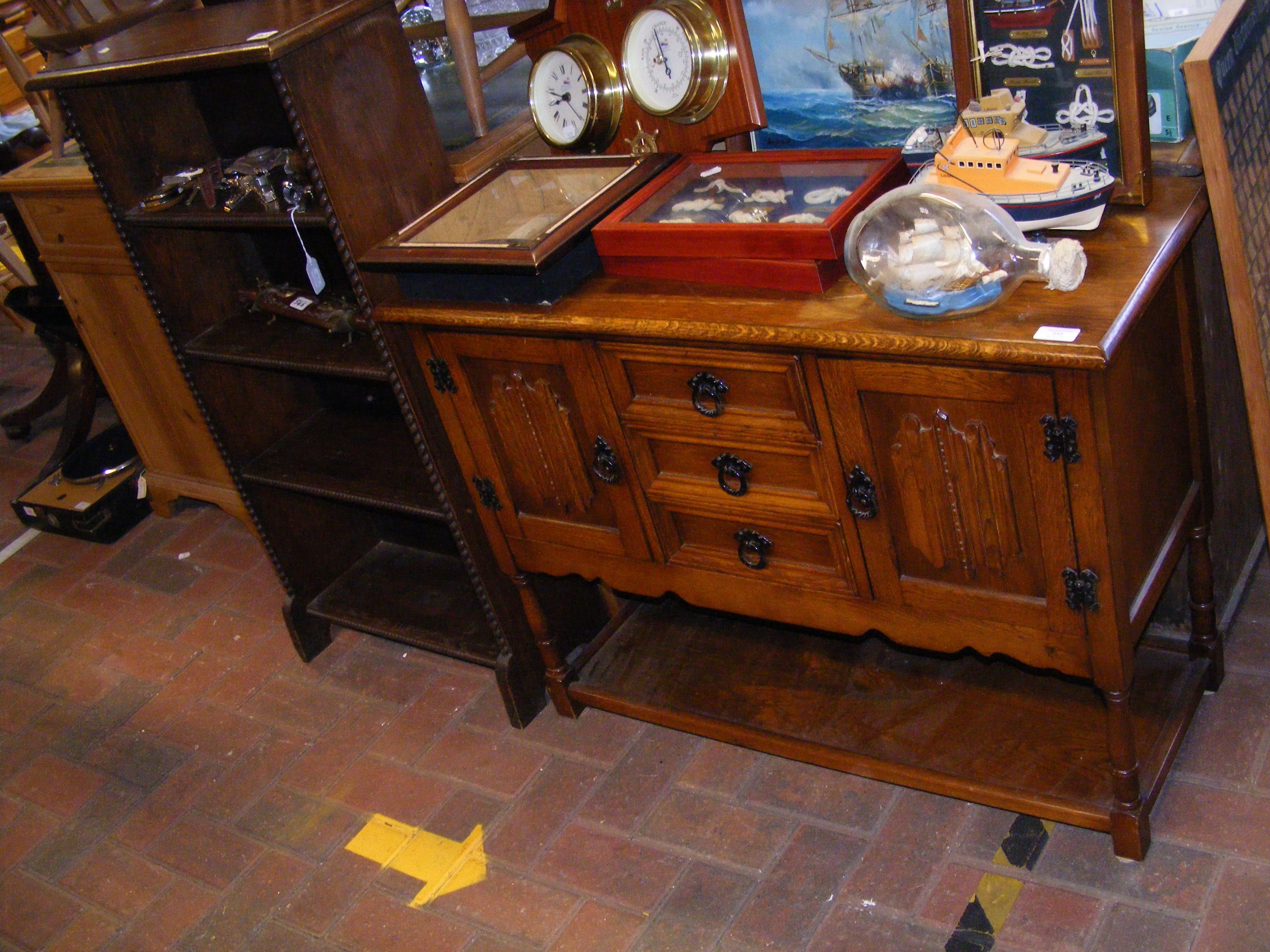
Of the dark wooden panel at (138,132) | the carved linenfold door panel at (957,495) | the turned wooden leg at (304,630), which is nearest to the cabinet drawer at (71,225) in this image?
the dark wooden panel at (138,132)

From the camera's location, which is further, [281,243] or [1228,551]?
[281,243]

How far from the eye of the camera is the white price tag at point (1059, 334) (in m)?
1.67

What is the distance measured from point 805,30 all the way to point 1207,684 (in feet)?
5.22

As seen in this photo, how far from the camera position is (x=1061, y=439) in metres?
1.76

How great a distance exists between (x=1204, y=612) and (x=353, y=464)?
205cm

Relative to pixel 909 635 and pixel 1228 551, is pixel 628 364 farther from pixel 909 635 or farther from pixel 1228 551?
pixel 1228 551

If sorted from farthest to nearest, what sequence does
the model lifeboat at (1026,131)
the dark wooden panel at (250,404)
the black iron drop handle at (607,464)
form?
the dark wooden panel at (250,404)
the black iron drop handle at (607,464)
the model lifeboat at (1026,131)

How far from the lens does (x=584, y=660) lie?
3.01 m

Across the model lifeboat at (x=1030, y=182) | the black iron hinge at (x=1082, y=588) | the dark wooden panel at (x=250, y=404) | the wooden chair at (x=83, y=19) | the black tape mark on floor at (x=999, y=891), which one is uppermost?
the wooden chair at (x=83, y=19)

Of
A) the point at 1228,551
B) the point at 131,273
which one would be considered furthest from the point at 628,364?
the point at 131,273

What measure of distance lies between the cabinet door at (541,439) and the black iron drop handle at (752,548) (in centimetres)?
22

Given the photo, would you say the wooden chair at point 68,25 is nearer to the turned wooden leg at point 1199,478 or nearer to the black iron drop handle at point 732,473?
the black iron drop handle at point 732,473

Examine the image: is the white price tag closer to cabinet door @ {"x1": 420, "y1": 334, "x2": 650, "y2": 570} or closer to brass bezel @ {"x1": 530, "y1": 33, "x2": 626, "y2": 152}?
cabinet door @ {"x1": 420, "y1": 334, "x2": 650, "y2": 570}

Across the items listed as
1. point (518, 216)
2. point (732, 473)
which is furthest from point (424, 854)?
point (518, 216)
